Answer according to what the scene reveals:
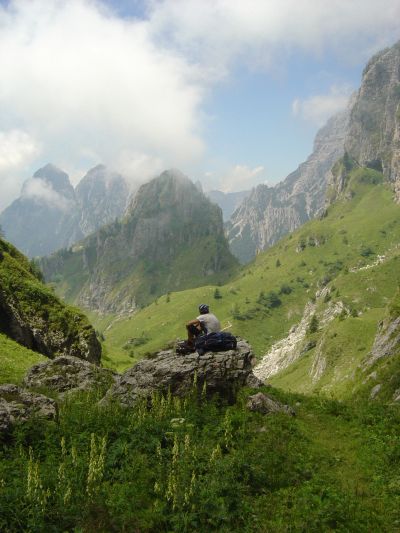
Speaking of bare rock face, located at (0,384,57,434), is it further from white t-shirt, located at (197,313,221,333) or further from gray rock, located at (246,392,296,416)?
white t-shirt, located at (197,313,221,333)

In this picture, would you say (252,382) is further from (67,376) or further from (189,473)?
(189,473)

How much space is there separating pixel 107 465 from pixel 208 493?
342cm

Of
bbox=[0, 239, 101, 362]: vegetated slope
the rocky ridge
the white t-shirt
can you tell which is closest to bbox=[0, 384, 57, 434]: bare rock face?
the rocky ridge

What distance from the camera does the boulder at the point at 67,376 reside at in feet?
75.8

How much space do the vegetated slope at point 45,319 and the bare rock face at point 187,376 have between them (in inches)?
912

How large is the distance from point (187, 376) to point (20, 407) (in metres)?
7.23

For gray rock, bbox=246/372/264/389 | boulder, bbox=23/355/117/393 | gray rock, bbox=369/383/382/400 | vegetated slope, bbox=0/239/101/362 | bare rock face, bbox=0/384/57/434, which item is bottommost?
gray rock, bbox=369/383/382/400

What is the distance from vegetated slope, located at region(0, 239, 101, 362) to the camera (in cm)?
4248

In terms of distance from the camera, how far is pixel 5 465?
41.1 ft

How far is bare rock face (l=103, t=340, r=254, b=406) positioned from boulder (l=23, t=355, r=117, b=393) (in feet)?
9.32

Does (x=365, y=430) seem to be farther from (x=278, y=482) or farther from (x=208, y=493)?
(x=208, y=493)

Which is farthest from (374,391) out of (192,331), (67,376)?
(67,376)

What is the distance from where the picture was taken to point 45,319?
46.2 meters

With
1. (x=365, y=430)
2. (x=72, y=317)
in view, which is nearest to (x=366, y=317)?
(x=72, y=317)
